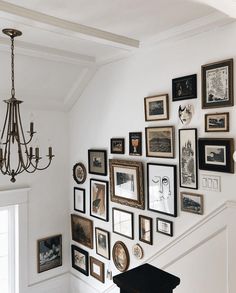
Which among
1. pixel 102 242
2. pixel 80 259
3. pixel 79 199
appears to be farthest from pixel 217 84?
pixel 80 259

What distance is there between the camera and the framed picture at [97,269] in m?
3.43

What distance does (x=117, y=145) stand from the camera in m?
3.18

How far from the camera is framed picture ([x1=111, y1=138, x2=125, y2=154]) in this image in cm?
312

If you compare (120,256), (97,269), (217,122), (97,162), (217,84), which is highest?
(217,84)

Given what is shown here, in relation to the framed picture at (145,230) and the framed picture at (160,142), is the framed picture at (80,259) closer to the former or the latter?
the framed picture at (145,230)

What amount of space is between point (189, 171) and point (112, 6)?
1.38 meters

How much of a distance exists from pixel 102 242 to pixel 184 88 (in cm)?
195

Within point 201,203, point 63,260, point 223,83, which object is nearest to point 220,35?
point 223,83

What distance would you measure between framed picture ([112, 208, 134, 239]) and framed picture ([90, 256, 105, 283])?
515mm

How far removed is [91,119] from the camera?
11.8 ft

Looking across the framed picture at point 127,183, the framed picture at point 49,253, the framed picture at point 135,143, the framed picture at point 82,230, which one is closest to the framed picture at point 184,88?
the framed picture at point 135,143

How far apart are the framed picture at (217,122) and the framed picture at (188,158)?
13 cm

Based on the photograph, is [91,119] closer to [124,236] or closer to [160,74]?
[160,74]

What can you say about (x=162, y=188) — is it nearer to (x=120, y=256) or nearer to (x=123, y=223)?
(x=123, y=223)
